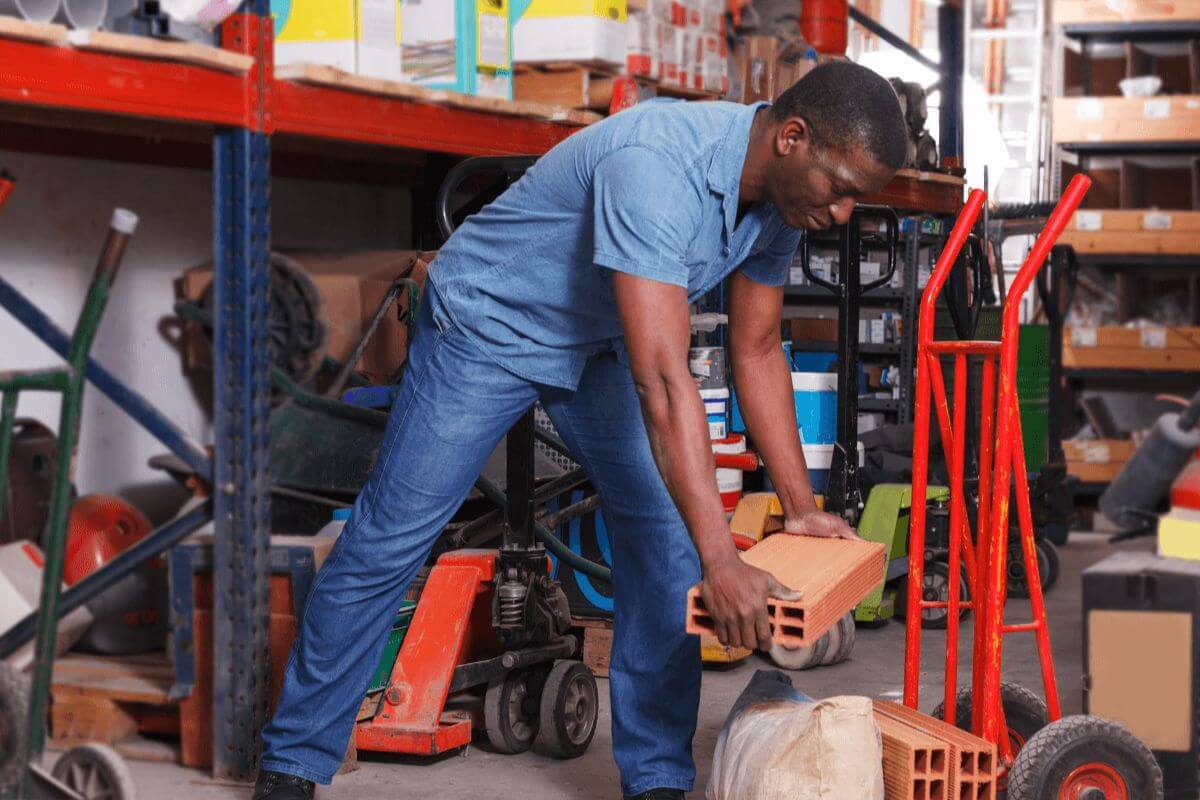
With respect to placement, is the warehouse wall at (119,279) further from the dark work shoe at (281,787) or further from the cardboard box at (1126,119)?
the cardboard box at (1126,119)

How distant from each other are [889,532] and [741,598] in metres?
2.92

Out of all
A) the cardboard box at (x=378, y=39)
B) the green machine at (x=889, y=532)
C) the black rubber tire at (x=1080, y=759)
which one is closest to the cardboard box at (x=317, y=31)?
the cardboard box at (x=378, y=39)

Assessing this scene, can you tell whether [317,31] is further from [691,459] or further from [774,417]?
[691,459]

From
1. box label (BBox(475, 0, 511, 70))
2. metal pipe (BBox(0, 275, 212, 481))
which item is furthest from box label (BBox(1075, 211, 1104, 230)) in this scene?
metal pipe (BBox(0, 275, 212, 481))

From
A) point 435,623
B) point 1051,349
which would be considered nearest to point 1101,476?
point 1051,349

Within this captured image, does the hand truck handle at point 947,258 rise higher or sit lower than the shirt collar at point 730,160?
lower

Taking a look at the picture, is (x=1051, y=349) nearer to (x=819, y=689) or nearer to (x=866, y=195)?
(x=819, y=689)

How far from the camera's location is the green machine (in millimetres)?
5145

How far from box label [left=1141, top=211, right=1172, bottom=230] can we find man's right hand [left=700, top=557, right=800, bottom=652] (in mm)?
6763

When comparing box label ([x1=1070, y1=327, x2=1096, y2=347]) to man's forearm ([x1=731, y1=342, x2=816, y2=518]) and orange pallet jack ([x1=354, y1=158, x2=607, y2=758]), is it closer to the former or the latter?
orange pallet jack ([x1=354, y1=158, x2=607, y2=758])

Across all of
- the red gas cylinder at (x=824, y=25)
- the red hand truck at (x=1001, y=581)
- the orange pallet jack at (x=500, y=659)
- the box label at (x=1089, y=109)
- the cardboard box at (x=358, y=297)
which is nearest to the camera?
the red hand truck at (x=1001, y=581)

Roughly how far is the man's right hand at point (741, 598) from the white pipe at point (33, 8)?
1706mm

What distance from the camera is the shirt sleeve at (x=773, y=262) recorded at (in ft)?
9.45

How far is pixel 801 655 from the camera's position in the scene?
180 inches
